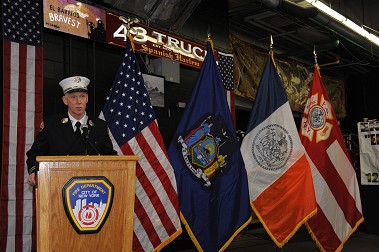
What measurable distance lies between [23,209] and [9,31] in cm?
135

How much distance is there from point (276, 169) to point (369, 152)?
9.09ft

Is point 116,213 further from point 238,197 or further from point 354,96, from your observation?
point 354,96

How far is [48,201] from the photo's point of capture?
6.28 ft

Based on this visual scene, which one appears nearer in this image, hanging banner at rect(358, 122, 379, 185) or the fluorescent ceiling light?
the fluorescent ceiling light

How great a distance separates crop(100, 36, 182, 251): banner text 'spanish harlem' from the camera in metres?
3.46

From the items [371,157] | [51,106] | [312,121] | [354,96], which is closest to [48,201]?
[51,106]

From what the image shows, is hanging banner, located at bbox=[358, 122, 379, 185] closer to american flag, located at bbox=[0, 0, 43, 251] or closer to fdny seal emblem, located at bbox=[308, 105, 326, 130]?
fdny seal emblem, located at bbox=[308, 105, 326, 130]

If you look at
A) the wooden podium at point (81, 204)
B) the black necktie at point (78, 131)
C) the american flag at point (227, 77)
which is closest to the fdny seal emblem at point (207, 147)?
the black necktie at point (78, 131)

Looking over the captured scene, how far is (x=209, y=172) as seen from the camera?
3.76 m

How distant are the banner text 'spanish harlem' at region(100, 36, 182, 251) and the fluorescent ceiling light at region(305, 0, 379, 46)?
7.55 feet

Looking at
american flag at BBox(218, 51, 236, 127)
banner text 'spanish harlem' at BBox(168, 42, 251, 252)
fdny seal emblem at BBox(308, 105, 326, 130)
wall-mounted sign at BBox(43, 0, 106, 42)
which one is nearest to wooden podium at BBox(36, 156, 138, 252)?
banner text 'spanish harlem' at BBox(168, 42, 251, 252)

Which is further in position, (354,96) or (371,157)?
(354,96)

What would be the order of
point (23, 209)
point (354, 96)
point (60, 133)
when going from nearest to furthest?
point (60, 133) → point (23, 209) → point (354, 96)

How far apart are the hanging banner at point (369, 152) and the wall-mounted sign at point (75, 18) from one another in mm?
4063
